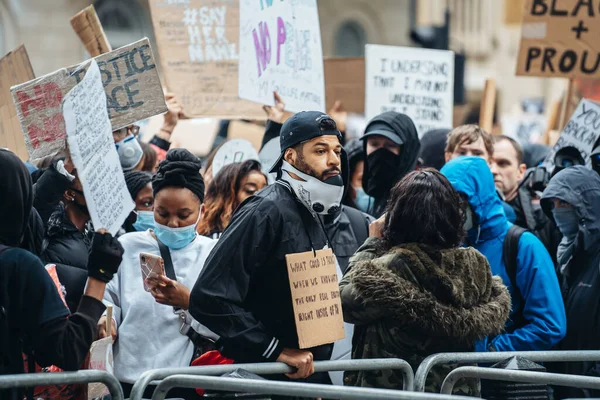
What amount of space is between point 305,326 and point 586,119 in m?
3.70

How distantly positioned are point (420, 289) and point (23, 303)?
151cm

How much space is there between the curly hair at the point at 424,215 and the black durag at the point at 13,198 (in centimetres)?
145

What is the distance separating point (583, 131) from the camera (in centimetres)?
705

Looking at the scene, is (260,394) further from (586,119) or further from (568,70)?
(568,70)

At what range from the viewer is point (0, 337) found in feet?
11.9

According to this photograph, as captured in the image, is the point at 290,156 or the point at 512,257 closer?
the point at 290,156

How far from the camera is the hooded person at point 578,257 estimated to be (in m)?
5.34

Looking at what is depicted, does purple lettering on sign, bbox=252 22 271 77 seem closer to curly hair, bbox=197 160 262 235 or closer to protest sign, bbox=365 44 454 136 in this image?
curly hair, bbox=197 160 262 235

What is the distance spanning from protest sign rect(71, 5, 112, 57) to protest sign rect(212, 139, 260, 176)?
0.95 meters

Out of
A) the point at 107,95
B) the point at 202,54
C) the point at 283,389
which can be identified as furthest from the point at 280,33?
the point at 283,389

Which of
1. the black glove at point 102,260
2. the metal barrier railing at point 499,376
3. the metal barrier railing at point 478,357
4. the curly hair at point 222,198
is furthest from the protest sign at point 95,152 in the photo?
the curly hair at point 222,198

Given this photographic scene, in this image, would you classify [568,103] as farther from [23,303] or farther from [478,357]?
[23,303]

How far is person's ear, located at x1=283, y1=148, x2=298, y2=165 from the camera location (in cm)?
435

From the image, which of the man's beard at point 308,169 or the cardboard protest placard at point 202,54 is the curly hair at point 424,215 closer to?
the man's beard at point 308,169
